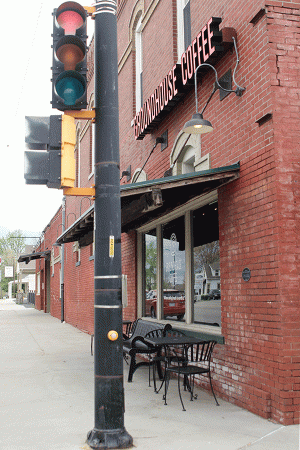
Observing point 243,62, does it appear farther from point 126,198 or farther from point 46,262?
point 46,262

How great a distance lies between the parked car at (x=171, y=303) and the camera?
8883mm

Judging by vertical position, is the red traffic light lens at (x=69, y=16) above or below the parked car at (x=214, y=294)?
above

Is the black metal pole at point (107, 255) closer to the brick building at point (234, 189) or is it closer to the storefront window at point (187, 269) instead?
the brick building at point (234, 189)

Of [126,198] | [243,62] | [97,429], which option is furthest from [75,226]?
[97,429]

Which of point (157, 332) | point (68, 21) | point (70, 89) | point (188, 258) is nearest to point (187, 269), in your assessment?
point (188, 258)

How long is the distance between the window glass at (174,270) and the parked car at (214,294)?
110cm

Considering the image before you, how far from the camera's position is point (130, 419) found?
5.76 meters

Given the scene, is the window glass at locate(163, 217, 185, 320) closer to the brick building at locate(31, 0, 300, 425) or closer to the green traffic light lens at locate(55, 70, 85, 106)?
the brick building at locate(31, 0, 300, 425)

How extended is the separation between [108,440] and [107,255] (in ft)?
5.64

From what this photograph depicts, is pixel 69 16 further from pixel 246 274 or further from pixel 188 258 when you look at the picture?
pixel 188 258

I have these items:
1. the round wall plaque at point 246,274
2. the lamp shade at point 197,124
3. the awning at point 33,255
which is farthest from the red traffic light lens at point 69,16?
the awning at point 33,255

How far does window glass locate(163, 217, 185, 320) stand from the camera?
8.88 meters

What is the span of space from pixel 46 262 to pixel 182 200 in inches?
1108

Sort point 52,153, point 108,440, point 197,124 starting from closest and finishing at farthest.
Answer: point 108,440
point 52,153
point 197,124
